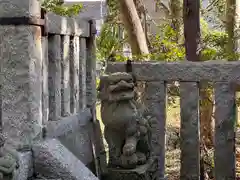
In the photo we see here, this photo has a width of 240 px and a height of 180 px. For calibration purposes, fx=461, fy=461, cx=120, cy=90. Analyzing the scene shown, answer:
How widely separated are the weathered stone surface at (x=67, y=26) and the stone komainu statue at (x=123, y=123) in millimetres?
467

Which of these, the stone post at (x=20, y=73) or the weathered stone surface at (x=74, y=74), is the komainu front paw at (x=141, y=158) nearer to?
the weathered stone surface at (x=74, y=74)

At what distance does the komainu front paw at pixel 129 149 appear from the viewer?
351 cm

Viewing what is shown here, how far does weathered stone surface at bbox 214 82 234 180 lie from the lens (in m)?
3.84

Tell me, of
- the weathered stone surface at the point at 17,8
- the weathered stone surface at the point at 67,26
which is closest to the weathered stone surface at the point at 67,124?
the weathered stone surface at the point at 67,26

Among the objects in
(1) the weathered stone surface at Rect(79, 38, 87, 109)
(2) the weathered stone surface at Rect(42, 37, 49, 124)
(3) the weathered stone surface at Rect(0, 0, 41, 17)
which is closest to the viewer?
(3) the weathered stone surface at Rect(0, 0, 41, 17)

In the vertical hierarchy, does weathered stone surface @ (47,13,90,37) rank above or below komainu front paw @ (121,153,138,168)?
above

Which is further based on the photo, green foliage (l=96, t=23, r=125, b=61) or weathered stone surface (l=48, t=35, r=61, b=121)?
green foliage (l=96, t=23, r=125, b=61)

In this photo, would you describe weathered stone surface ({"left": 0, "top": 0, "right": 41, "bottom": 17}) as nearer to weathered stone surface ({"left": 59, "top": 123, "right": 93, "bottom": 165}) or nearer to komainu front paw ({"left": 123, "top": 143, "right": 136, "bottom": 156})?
weathered stone surface ({"left": 59, "top": 123, "right": 93, "bottom": 165})

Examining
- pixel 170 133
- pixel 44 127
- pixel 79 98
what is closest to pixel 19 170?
pixel 44 127

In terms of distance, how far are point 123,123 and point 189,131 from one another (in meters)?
0.76

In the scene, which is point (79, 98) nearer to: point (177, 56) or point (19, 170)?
point (19, 170)

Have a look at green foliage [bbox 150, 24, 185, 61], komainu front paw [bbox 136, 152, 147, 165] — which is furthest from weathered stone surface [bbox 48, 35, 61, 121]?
Answer: green foliage [bbox 150, 24, 185, 61]

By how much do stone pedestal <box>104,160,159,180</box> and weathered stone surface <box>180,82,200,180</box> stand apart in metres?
0.43

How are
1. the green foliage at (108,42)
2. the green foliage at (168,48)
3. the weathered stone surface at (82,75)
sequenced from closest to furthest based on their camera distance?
1. the weathered stone surface at (82,75)
2. the green foliage at (168,48)
3. the green foliage at (108,42)
